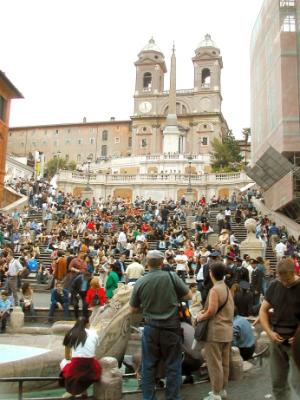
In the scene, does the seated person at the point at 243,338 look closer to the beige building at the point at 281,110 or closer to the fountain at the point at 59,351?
the fountain at the point at 59,351

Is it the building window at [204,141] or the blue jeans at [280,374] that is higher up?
the building window at [204,141]

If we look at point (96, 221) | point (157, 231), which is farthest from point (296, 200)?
point (96, 221)

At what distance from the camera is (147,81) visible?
98375mm

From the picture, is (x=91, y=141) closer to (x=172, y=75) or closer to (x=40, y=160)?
(x=172, y=75)

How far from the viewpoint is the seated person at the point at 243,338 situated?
26.5 feet

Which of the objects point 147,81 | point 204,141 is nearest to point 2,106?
point 204,141

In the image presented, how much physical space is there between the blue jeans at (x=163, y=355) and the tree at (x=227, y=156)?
189 feet

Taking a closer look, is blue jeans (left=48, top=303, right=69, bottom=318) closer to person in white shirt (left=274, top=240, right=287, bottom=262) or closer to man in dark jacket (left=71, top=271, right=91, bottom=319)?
man in dark jacket (left=71, top=271, right=91, bottom=319)

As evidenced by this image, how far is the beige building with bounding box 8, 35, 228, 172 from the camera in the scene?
9044cm

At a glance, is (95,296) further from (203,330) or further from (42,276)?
(42,276)

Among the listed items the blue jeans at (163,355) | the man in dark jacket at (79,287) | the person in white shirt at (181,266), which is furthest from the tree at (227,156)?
the blue jeans at (163,355)

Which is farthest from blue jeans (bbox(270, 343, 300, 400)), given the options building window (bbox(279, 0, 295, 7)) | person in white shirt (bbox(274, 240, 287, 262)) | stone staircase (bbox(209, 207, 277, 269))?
building window (bbox(279, 0, 295, 7))

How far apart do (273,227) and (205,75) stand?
7682 cm

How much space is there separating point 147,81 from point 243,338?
307 ft
